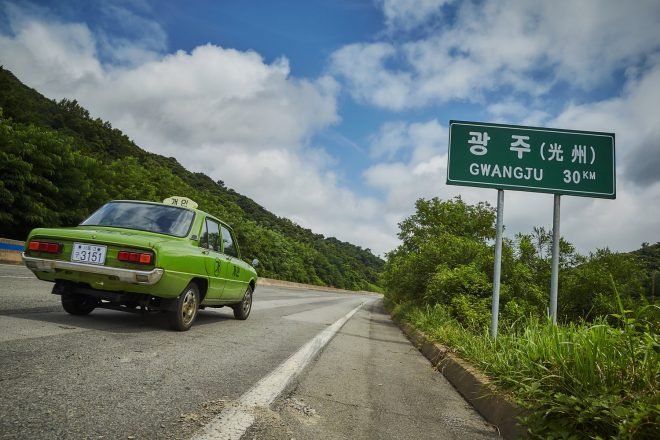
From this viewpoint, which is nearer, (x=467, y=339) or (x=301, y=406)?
(x=301, y=406)

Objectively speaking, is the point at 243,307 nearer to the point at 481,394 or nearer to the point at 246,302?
the point at 246,302

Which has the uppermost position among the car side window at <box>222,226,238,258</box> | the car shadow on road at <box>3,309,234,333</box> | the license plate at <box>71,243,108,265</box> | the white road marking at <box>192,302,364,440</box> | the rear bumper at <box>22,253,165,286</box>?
the car side window at <box>222,226,238,258</box>

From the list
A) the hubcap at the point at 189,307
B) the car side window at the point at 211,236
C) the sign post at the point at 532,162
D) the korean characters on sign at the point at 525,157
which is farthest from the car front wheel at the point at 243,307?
the korean characters on sign at the point at 525,157

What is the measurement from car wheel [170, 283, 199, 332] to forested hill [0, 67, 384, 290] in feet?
65.6

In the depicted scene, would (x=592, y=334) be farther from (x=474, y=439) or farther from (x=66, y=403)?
(x=66, y=403)

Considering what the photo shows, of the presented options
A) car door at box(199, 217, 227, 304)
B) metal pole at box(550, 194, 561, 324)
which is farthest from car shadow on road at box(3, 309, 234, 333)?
metal pole at box(550, 194, 561, 324)

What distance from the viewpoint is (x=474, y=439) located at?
2.82 metres

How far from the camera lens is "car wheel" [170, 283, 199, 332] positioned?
544 cm

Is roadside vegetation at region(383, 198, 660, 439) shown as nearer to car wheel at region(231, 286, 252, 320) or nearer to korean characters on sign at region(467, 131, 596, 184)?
korean characters on sign at region(467, 131, 596, 184)

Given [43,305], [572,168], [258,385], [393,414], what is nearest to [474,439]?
[393,414]

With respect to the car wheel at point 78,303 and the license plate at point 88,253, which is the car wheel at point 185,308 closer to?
the license plate at point 88,253

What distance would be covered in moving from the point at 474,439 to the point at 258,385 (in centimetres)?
167

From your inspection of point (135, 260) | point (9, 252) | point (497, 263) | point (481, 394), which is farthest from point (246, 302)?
point (9, 252)

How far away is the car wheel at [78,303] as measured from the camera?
5.73 meters
